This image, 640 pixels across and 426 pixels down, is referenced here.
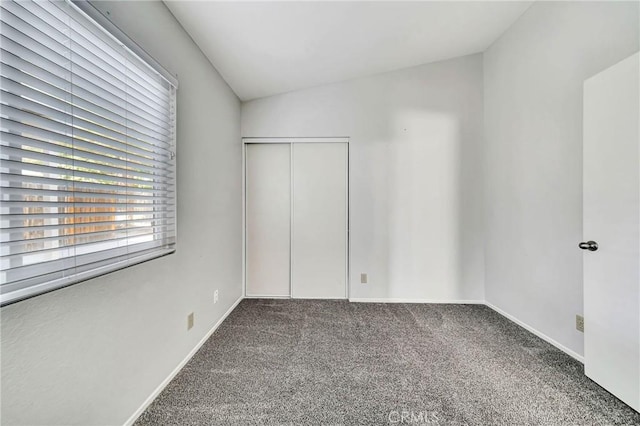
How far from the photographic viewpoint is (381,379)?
1613mm

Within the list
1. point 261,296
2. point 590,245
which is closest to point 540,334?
point 590,245

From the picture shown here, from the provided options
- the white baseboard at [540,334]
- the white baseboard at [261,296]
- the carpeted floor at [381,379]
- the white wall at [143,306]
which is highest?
the white wall at [143,306]

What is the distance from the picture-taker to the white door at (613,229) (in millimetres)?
1369

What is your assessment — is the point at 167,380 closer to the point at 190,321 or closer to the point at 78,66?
the point at 190,321

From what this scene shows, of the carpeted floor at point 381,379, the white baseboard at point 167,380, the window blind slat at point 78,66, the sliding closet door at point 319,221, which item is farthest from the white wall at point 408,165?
the window blind slat at point 78,66

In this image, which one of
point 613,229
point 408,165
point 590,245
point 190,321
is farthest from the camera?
point 408,165

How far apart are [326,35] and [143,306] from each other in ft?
7.53

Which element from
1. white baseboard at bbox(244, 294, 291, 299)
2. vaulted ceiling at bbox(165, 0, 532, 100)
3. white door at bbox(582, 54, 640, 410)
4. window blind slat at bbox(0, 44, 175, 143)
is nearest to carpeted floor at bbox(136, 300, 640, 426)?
white door at bbox(582, 54, 640, 410)

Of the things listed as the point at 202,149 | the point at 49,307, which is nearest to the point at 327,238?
the point at 202,149

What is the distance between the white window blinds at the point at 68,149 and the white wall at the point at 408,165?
184 cm

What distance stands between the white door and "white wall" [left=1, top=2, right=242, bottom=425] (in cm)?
266

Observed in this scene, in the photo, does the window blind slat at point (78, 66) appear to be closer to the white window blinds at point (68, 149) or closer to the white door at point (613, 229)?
the white window blinds at point (68, 149)

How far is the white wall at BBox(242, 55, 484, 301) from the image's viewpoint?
2869 mm

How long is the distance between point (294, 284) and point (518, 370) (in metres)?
2.13
